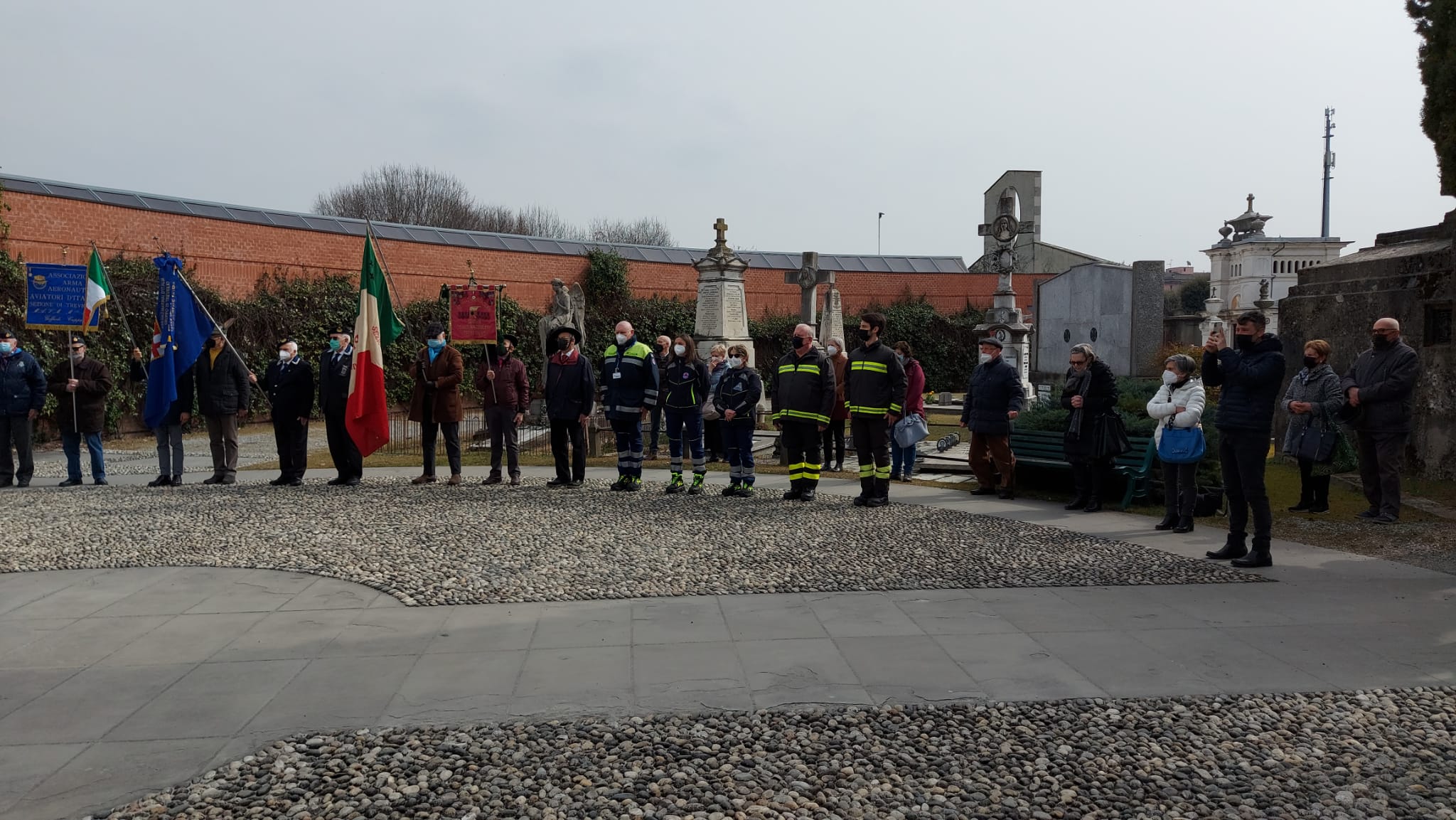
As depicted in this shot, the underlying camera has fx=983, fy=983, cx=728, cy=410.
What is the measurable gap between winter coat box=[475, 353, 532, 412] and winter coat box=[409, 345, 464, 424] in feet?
1.00

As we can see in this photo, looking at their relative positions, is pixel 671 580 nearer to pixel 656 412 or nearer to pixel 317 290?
pixel 656 412

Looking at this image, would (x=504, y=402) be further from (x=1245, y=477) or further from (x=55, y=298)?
(x=1245, y=477)

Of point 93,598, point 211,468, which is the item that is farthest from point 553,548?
point 211,468

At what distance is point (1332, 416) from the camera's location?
29.8 ft

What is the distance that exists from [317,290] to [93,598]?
18627mm

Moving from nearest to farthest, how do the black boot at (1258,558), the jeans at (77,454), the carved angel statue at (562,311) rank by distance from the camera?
1. the black boot at (1258,558)
2. the jeans at (77,454)
3. the carved angel statue at (562,311)

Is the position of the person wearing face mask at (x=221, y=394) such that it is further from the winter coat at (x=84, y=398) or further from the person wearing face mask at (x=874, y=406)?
the person wearing face mask at (x=874, y=406)

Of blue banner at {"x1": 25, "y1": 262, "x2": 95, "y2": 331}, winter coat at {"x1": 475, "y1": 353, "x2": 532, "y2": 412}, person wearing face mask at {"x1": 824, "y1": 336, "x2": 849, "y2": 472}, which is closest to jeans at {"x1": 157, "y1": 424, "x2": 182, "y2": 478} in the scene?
blue banner at {"x1": 25, "y1": 262, "x2": 95, "y2": 331}

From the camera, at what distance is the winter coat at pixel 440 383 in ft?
37.2

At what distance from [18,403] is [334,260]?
13665mm

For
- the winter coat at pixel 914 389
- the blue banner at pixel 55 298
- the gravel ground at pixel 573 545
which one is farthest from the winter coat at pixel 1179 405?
the blue banner at pixel 55 298

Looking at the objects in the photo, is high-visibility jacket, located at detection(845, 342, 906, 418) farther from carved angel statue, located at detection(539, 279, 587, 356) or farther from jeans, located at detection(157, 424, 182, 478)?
carved angel statue, located at detection(539, 279, 587, 356)

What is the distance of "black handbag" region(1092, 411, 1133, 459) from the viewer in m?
9.48

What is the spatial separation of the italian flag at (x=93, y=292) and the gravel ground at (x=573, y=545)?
130 inches
